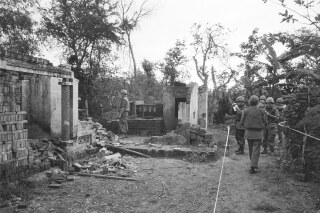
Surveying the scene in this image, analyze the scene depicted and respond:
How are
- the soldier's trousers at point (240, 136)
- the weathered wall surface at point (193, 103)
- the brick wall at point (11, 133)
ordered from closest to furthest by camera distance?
the brick wall at point (11, 133), the soldier's trousers at point (240, 136), the weathered wall surface at point (193, 103)

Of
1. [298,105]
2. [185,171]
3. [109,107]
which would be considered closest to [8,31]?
[109,107]

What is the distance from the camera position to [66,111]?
8.48m

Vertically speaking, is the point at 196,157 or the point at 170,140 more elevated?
the point at 170,140

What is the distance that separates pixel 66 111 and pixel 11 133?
2340 mm

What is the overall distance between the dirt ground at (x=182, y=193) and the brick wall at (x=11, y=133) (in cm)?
48

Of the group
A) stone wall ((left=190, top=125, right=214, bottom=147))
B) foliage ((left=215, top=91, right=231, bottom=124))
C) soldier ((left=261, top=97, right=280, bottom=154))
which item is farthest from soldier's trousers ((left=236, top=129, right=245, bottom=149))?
foliage ((left=215, top=91, right=231, bottom=124))

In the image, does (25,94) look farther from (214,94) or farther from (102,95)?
(214,94)

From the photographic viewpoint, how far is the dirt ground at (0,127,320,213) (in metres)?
4.94

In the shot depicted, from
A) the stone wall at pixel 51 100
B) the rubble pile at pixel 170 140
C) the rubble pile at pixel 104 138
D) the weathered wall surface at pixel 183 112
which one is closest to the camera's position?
the stone wall at pixel 51 100

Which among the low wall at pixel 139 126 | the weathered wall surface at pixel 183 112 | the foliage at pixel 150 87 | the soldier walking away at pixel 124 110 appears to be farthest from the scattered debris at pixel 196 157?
the foliage at pixel 150 87

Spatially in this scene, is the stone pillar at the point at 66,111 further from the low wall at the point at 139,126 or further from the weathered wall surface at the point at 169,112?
the weathered wall surface at the point at 169,112

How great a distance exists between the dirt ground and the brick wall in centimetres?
48

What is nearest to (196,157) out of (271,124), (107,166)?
(271,124)

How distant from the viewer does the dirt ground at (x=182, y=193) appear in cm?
494
